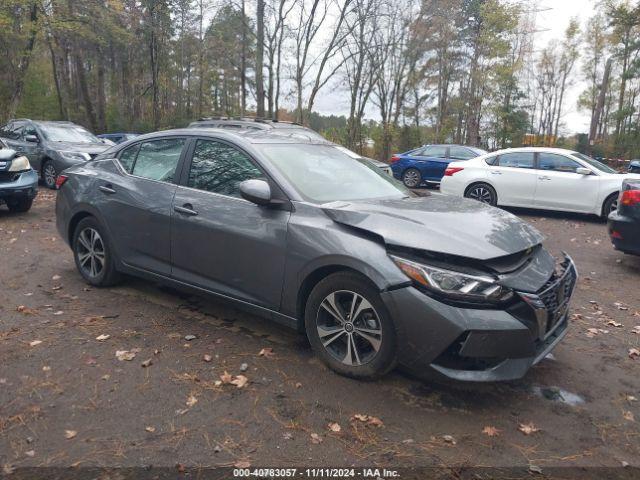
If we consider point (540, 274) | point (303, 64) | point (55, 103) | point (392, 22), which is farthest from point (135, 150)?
point (55, 103)

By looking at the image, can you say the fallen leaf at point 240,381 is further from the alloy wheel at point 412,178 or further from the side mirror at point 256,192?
the alloy wheel at point 412,178

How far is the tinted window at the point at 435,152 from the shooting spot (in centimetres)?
1534

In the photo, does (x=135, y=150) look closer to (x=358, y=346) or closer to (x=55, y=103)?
(x=358, y=346)

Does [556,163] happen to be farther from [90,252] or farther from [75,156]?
[75,156]

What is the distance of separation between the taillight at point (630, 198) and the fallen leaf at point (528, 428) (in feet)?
14.6

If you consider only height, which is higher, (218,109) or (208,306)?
(218,109)

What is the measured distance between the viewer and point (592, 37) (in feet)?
136

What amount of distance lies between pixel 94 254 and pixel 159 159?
4.19ft

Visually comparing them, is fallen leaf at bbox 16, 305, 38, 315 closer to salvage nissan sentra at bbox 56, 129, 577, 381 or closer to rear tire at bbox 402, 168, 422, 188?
salvage nissan sentra at bbox 56, 129, 577, 381

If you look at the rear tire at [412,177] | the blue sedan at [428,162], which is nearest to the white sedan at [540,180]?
the blue sedan at [428,162]

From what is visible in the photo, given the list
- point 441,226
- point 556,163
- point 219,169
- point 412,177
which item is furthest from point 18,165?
point 412,177

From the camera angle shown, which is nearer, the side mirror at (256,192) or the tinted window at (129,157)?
the side mirror at (256,192)

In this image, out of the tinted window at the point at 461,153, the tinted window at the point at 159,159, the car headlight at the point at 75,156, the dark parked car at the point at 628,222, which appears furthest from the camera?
the tinted window at the point at 461,153

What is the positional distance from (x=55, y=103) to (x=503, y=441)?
4217 cm
